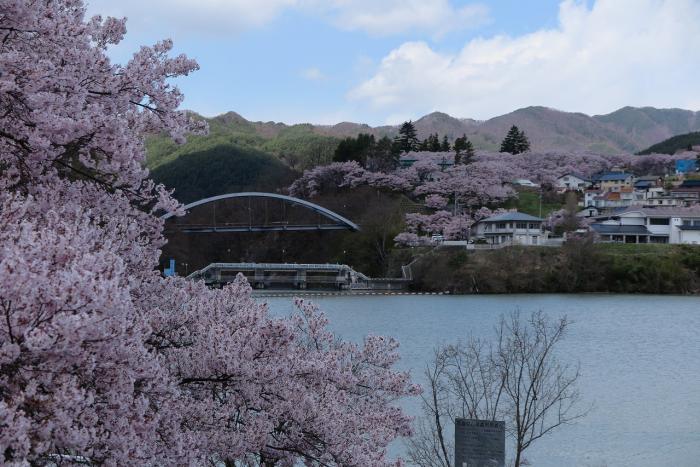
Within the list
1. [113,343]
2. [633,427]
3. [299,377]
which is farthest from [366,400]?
[633,427]

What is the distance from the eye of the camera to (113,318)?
279 cm

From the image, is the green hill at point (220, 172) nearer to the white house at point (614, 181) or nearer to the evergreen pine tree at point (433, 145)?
the evergreen pine tree at point (433, 145)

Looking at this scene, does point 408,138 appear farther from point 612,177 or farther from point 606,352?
point 606,352

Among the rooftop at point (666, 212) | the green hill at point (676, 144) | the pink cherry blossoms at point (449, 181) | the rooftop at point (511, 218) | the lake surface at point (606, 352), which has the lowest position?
the lake surface at point (606, 352)

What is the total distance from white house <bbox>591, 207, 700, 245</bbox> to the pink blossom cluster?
42225 mm

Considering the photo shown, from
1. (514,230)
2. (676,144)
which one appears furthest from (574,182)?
(676,144)

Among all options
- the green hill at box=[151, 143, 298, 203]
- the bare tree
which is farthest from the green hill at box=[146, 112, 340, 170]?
the bare tree

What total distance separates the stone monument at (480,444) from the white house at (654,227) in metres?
40.5

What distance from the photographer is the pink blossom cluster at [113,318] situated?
2572 millimetres

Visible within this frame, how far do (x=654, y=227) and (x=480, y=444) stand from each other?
4234 cm

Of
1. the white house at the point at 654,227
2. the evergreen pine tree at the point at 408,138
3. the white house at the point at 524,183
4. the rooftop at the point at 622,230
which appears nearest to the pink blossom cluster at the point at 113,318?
the rooftop at the point at 622,230

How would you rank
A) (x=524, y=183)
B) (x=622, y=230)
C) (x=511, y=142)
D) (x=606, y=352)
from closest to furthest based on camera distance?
(x=606, y=352) → (x=622, y=230) → (x=524, y=183) → (x=511, y=142)

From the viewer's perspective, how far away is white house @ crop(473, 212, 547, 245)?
4331 cm

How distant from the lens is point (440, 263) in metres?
41.3
